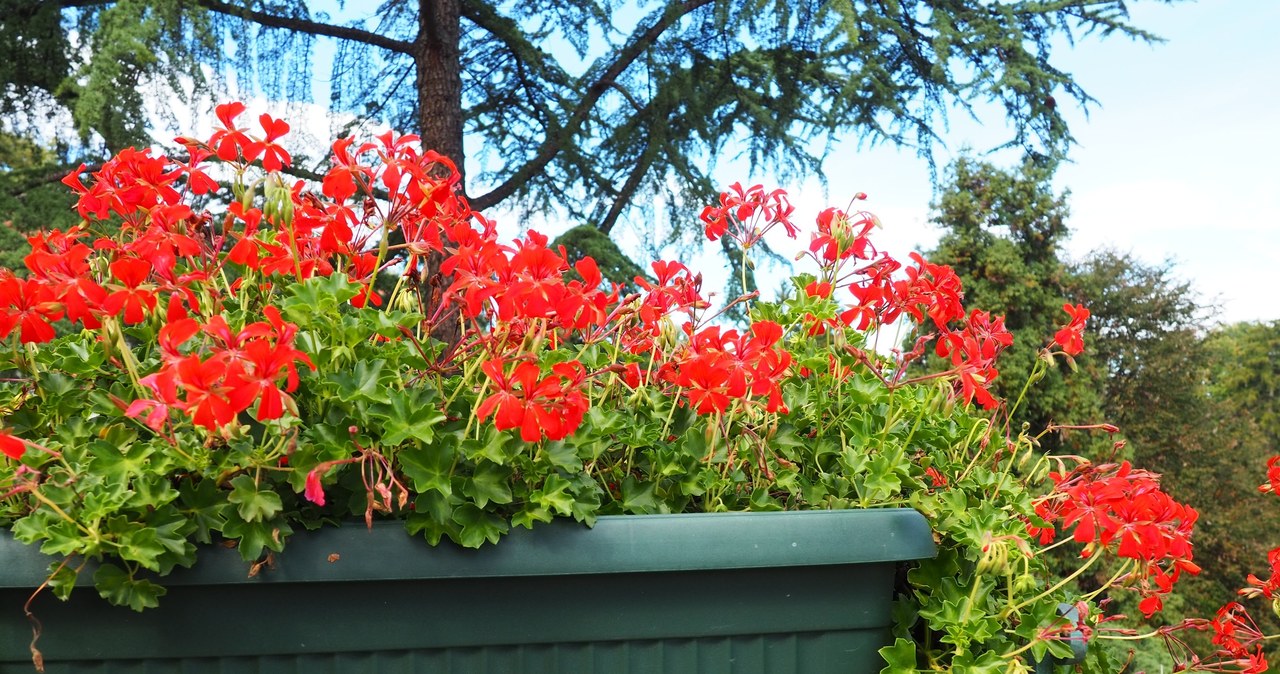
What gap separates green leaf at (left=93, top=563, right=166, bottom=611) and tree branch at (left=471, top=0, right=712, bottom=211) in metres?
3.80

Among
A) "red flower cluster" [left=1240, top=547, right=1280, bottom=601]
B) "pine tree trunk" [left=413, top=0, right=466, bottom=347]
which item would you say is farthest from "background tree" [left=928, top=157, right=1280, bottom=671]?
"red flower cluster" [left=1240, top=547, right=1280, bottom=601]

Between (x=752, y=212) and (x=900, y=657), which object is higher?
(x=752, y=212)

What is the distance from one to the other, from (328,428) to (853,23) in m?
3.40

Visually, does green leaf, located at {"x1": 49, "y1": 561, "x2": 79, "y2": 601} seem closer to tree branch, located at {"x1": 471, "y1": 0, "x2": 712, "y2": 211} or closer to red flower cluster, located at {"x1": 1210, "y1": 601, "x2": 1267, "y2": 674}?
red flower cluster, located at {"x1": 1210, "y1": 601, "x2": 1267, "y2": 674}

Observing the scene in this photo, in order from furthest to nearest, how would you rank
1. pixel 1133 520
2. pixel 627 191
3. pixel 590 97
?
pixel 627 191 → pixel 590 97 → pixel 1133 520

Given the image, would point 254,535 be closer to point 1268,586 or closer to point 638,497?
point 638,497

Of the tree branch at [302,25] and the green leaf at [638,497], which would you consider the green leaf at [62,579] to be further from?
the tree branch at [302,25]

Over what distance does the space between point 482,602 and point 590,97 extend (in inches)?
163

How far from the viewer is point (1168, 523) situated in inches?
45.9

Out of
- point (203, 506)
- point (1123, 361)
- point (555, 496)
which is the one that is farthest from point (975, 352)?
point (1123, 361)

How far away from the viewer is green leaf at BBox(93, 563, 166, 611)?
0.95 m

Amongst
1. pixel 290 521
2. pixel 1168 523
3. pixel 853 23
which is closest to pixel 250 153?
pixel 290 521

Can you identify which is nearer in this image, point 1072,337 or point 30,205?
point 1072,337

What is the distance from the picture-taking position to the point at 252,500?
95 centimetres
